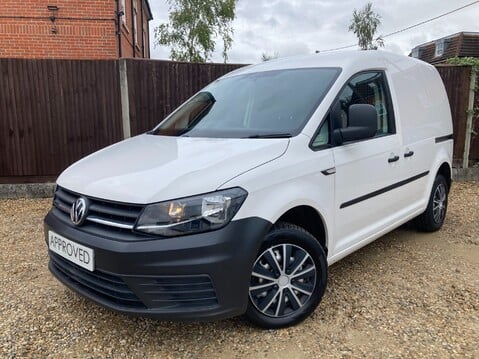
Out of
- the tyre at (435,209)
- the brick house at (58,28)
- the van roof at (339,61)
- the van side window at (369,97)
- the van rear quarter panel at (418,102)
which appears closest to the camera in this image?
the van side window at (369,97)

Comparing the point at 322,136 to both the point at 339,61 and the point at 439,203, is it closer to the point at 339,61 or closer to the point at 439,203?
the point at 339,61

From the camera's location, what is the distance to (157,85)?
668cm

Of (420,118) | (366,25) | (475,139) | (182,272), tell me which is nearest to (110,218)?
(182,272)

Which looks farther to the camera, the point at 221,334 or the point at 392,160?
the point at 392,160

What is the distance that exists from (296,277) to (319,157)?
81cm

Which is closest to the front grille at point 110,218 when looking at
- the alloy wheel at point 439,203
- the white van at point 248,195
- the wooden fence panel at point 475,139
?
the white van at point 248,195

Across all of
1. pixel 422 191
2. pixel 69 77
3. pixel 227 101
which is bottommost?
pixel 422 191

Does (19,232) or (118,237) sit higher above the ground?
(118,237)

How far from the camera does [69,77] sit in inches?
251

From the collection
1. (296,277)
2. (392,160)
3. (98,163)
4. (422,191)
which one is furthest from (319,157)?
(422,191)

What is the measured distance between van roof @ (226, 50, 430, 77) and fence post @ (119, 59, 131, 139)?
3164 millimetres

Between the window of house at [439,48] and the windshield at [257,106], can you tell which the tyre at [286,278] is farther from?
the window of house at [439,48]

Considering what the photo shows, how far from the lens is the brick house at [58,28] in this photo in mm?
9227

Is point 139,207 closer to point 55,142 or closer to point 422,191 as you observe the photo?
point 422,191
